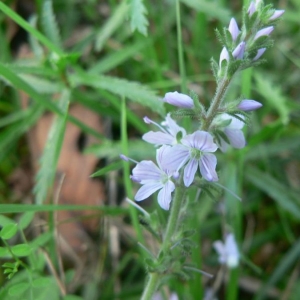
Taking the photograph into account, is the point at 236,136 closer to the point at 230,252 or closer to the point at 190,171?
the point at 190,171

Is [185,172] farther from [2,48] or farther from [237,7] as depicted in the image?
[237,7]

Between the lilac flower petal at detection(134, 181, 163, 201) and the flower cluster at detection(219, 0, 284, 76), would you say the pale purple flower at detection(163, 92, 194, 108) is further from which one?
the lilac flower petal at detection(134, 181, 163, 201)

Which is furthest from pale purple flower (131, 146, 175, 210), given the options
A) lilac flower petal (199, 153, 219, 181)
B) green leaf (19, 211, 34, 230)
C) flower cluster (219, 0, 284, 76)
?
green leaf (19, 211, 34, 230)

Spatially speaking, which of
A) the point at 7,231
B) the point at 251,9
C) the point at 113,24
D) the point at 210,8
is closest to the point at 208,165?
the point at 251,9

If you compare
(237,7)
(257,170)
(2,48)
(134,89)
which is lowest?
(257,170)

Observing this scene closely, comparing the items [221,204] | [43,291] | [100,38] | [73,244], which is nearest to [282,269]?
[221,204]
